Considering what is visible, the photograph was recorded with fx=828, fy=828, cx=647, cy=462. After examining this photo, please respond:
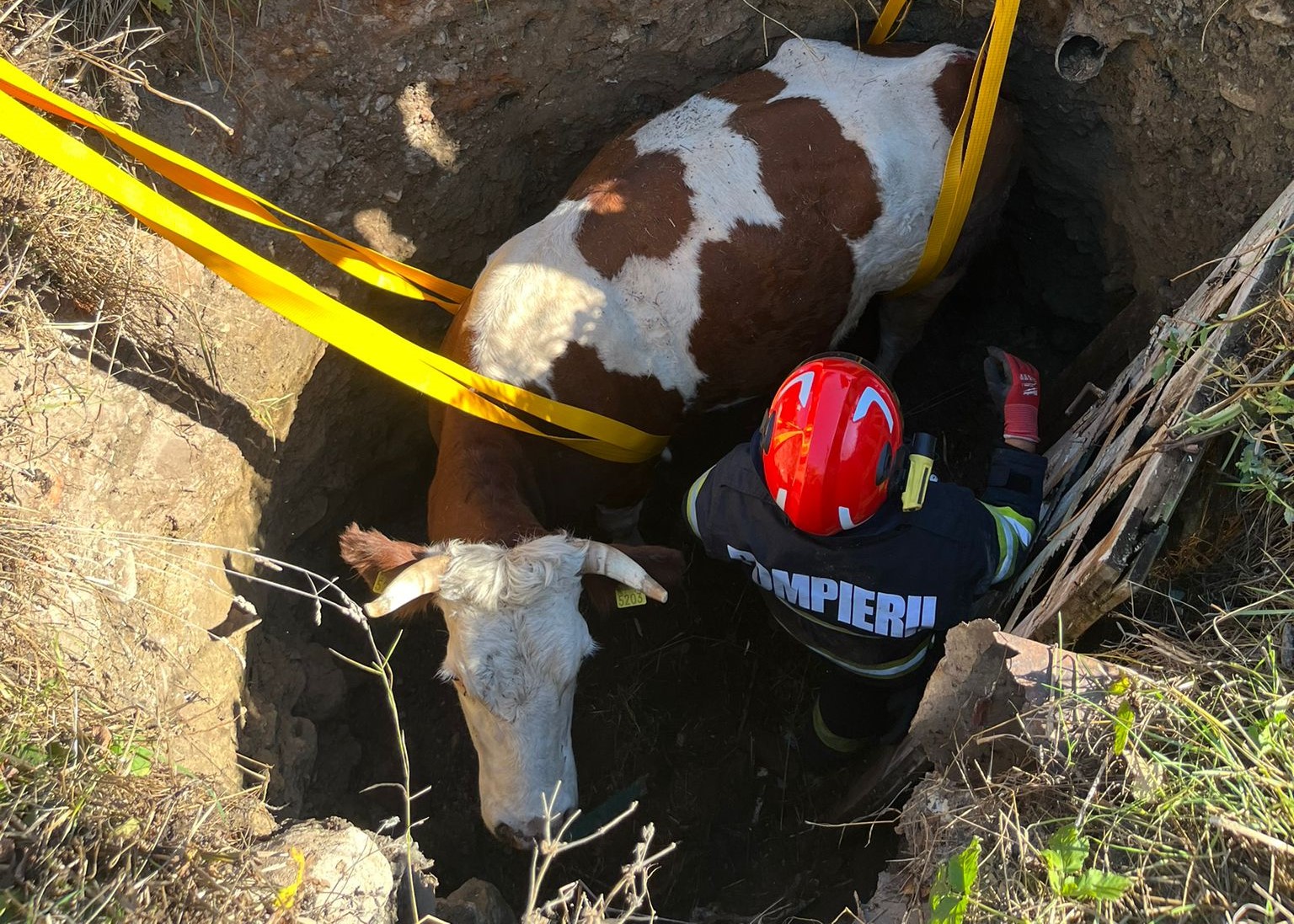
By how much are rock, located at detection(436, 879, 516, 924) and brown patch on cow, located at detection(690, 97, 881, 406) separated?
7.61 ft

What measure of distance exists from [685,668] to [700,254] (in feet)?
6.95

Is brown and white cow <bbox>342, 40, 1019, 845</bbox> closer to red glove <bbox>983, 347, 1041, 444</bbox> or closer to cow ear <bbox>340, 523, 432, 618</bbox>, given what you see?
cow ear <bbox>340, 523, 432, 618</bbox>

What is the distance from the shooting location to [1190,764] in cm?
179

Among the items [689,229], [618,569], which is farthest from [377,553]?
[689,229]

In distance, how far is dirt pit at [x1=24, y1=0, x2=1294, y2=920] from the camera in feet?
11.1

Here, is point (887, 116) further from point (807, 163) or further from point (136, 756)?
point (136, 756)

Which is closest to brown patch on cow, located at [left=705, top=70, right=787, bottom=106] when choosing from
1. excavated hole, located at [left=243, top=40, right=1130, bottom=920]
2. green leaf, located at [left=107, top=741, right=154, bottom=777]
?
excavated hole, located at [left=243, top=40, right=1130, bottom=920]

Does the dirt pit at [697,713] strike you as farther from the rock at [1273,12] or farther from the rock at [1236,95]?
the rock at [1273,12]

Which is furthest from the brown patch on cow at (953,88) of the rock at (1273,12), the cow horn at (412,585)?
the cow horn at (412,585)

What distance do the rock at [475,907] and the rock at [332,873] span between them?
36 centimetres

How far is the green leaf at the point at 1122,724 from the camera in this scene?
1792 mm

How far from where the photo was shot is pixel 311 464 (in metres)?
4.00

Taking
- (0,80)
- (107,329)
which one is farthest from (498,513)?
(0,80)

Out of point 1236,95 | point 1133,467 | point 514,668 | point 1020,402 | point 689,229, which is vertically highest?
point 1236,95
